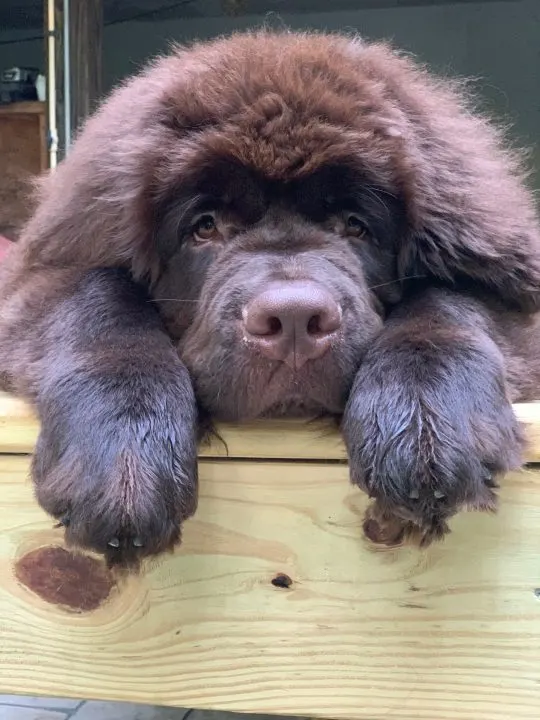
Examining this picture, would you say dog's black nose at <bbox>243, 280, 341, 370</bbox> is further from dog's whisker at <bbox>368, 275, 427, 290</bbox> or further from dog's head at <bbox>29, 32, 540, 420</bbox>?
dog's whisker at <bbox>368, 275, 427, 290</bbox>

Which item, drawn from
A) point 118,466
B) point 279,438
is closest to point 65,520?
point 118,466

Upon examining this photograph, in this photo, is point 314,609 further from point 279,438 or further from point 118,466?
point 118,466

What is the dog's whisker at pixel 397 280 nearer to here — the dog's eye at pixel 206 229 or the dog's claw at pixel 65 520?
the dog's eye at pixel 206 229

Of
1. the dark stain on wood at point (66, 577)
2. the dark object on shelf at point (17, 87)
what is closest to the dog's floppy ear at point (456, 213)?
the dark stain on wood at point (66, 577)

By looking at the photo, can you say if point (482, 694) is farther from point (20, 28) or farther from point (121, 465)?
point (20, 28)

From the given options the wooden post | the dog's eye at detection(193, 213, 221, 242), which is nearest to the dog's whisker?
the dog's eye at detection(193, 213, 221, 242)

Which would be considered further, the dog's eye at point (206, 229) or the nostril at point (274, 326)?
Answer: the dog's eye at point (206, 229)
